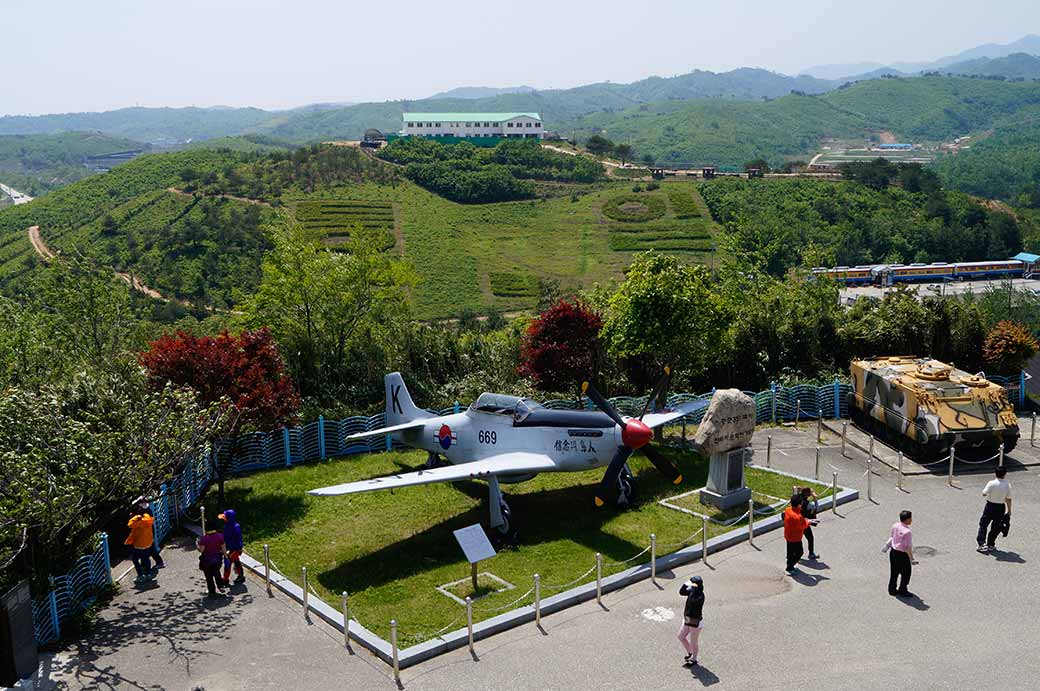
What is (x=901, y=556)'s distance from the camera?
15445 mm

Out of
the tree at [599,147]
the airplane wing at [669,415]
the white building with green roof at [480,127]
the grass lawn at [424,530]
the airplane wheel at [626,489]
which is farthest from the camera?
the white building with green roof at [480,127]

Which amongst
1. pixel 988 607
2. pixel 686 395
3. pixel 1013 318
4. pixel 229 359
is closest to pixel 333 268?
pixel 229 359

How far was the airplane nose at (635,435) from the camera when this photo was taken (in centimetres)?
1877

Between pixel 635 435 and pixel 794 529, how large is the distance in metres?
4.00

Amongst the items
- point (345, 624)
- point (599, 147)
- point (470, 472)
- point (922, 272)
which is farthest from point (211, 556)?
point (599, 147)

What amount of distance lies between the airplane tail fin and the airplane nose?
22.8 ft

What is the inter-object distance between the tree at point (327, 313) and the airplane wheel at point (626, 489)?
11.6 meters

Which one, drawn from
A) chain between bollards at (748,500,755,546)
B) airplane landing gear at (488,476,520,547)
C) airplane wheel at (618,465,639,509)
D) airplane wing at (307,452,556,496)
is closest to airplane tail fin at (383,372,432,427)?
airplane wing at (307,452,556,496)

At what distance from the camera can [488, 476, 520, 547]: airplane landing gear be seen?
1848 centimetres

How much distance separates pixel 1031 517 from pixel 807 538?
6.66 meters

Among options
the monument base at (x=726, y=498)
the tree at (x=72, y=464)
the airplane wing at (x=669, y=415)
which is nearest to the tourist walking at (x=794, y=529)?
the monument base at (x=726, y=498)

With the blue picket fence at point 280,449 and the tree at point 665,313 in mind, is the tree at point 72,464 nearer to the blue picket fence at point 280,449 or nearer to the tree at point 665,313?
the blue picket fence at point 280,449

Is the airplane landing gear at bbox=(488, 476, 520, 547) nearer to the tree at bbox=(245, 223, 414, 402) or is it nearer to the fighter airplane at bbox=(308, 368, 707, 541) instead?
the fighter airplane at bbox=(308, 368, 707, 541)

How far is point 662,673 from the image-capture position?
13.3 meters
